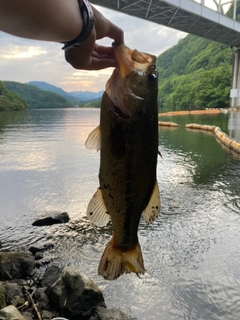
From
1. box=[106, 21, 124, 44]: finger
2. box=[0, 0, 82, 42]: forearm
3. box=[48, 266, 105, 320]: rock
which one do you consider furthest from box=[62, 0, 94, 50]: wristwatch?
box=[48, 266, 105, 320]: rock

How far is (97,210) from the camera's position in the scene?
244 centimetres

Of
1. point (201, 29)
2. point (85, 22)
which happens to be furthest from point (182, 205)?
point (201, 29)

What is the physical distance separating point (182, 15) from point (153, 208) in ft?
137

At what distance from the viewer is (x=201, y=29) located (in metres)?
48.0

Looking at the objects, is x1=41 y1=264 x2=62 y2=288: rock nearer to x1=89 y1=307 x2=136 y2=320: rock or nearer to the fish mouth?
x1=89 y1=307 x2=136 y2=320: rock

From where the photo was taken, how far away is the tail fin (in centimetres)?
250

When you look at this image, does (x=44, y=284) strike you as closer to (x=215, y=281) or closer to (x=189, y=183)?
(x=215, y=281)

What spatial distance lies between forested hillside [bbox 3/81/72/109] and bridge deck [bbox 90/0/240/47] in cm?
8851

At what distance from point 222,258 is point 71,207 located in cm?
566

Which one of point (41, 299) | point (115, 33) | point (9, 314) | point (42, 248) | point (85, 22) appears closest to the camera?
point (85, 22)

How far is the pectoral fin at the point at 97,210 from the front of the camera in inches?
95.0

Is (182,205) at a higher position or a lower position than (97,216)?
lower

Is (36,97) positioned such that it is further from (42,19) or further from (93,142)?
(42,19)

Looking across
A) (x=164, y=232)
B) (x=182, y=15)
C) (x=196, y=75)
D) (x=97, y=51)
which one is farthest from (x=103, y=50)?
(x=196, y=75)
